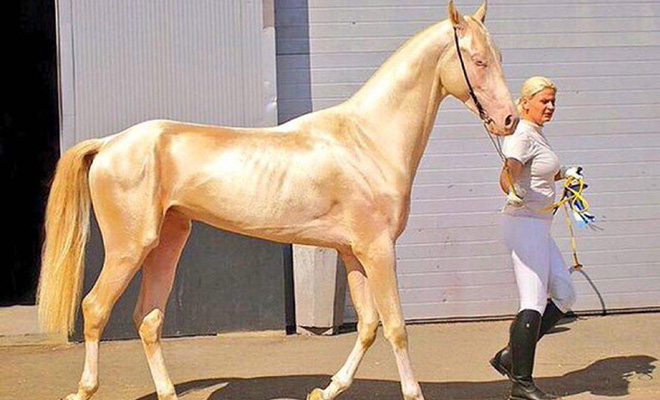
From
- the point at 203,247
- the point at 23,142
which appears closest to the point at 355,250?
the point at 203,247

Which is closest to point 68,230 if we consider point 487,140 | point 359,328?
point 359,328

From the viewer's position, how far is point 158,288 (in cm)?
551

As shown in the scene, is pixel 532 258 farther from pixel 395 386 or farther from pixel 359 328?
pixel 395 386

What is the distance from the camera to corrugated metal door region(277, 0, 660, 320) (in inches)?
346

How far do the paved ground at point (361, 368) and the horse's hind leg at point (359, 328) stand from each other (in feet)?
2.39

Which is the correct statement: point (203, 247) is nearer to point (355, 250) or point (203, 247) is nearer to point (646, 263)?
point (355, 250)

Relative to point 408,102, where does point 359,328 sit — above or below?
below

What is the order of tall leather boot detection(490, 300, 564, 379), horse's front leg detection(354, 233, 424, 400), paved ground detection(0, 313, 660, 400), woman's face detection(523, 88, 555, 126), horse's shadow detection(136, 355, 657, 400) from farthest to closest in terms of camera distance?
paved ground detection(0, 313, 660, 400)
horse's shadow detection(136, 355, 657, 400)
tall leather boot detection(490, 300, 564, 379)
woman's face detection(523, 88, 555, 126)
horse's front leg detection(354, 233, 424, 400)

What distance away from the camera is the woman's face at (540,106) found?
5.61 meters

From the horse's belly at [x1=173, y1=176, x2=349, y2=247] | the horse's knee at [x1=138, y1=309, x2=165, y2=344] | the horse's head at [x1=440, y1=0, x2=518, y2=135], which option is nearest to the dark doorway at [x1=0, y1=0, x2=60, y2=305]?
the horse's knee at [x1=138, y1=309, x2=165, y2=344]

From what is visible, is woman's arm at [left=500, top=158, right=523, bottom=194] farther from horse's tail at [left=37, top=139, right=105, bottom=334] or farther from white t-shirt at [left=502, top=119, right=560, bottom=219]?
horse's tail at [left=37, top=139, right=105, bottom=334]

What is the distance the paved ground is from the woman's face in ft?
5.44

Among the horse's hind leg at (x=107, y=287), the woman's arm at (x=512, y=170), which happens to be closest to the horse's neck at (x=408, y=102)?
the woman's arm at (x=512, y=170)

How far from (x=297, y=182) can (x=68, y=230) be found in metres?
1.29
